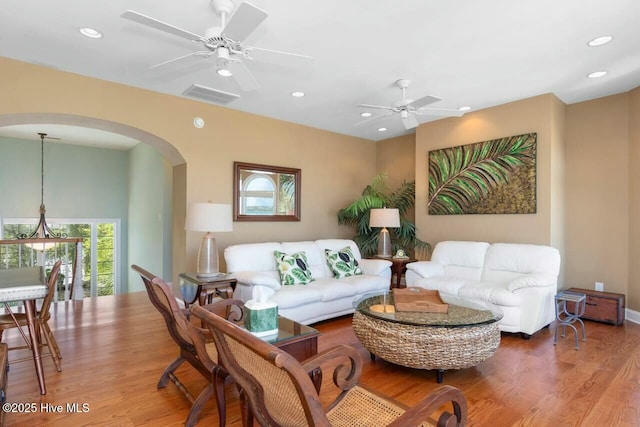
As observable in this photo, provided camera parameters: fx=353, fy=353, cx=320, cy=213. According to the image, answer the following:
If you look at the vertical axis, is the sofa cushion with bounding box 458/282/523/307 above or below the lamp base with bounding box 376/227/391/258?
below

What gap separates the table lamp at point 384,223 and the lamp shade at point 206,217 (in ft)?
7.78

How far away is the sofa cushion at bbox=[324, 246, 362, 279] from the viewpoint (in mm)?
4531

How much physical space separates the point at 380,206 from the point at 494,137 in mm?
1915

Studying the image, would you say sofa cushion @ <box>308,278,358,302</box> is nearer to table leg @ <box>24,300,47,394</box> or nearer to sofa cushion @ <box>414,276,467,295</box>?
sofa cushion @ <box>414,276,467,295</box>

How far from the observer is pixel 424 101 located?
11.4 feet

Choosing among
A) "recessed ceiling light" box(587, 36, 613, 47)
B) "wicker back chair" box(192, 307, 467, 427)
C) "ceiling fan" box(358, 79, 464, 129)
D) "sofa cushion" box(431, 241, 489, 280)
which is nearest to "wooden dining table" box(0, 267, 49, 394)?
"wicker back chair" box(192, 307, 467, 427)

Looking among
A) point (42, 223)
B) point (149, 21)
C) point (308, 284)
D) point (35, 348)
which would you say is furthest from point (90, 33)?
point (42, 223)

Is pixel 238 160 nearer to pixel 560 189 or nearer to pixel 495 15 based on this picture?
pixel 495 15

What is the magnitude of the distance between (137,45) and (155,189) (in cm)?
392

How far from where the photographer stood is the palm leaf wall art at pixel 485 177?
4383 millimetres

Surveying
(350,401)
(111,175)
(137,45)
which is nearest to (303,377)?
(350,401)

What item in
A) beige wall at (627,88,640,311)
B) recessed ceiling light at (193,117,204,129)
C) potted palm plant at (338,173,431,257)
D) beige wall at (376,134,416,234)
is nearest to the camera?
beige wall at (627,88,640,311)

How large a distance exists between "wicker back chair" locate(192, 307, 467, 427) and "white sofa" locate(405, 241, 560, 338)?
8.08 ft

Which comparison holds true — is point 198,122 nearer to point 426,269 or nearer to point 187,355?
Answer: point 187,355
